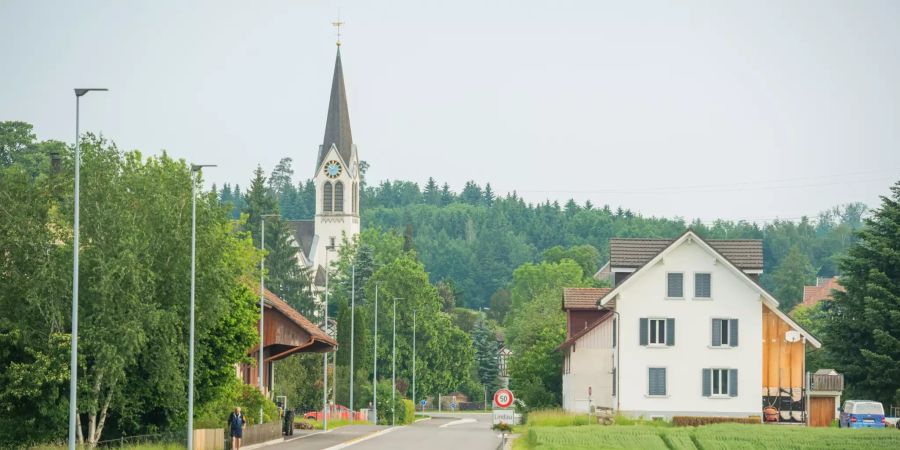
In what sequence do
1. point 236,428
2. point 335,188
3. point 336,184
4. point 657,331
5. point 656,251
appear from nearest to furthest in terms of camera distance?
point 236,428 → point 657,331 → point 656,251 → point 336,184 → point 335,188

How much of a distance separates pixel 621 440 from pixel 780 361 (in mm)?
26849

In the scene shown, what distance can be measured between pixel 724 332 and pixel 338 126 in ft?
375

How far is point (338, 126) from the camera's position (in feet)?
587

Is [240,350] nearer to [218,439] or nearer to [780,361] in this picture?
[218,439]

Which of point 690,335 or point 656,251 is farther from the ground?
point 656,251

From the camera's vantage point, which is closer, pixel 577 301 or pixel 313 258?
pixel 577 301

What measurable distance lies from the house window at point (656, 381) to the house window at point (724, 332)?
275cm

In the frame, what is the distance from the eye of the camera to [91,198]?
40.8 meters

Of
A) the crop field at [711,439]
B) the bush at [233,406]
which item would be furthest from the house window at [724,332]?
the bush at [233,406]

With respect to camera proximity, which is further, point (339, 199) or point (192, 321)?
point (339, 199)

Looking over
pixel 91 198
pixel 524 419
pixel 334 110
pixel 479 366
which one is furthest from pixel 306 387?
pixel 334 110

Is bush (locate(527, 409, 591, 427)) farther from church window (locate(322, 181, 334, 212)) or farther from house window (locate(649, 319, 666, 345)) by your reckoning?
church window (locate(322, 181, 334, 212))

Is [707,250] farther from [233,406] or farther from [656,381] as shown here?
[233,406]

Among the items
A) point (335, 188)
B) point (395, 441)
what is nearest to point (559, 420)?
point (395, 441)
